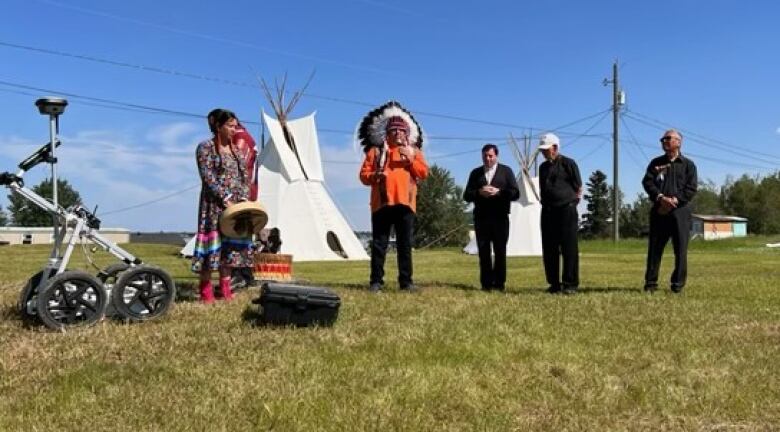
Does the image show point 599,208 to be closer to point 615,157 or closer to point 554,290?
point 615,157

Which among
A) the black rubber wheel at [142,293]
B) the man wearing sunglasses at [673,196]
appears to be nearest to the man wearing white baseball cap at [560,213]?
the man wearing sunglasses at [673,196]

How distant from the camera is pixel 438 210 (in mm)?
70125

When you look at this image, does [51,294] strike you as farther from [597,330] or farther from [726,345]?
[726,345]

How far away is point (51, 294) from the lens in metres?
4.45

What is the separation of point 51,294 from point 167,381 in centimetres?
144

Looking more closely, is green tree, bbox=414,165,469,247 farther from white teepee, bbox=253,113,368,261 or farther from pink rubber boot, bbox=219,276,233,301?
pink rubber boot, bbox=219,276,233,301

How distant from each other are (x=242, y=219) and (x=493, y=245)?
303 cm

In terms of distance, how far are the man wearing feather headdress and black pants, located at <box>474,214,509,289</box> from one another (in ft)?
2.96

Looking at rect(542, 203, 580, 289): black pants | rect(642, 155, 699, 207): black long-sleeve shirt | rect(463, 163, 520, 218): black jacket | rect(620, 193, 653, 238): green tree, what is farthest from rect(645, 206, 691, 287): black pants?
rect(620, 193, 653, 238): green tree

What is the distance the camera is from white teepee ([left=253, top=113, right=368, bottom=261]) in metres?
23.8

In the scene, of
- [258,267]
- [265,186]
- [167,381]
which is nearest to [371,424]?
[167,381]

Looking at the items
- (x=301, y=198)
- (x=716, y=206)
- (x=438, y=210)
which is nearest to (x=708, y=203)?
(x=716, y=206)

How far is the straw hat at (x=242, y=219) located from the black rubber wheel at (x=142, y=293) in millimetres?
779

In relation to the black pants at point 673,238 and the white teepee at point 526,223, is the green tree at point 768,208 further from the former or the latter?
the black pants at point 673,238
